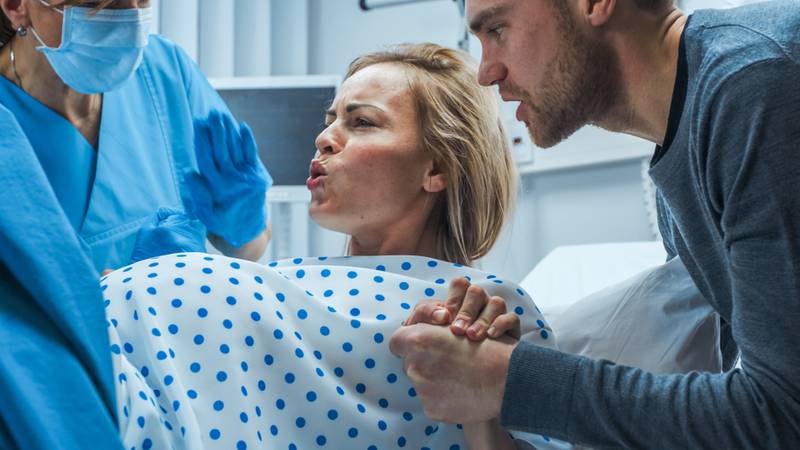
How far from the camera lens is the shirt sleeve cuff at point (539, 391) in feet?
3.28

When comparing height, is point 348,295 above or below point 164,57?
below

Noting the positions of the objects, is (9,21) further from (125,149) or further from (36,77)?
(125,149)

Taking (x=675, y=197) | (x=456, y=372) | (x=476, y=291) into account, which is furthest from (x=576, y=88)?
(x=456, y=372)

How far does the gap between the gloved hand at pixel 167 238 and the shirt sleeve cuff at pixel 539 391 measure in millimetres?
808

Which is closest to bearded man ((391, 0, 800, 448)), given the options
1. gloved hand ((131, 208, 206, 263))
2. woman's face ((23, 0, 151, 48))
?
gloved hand ((131, 208, 206, 263))

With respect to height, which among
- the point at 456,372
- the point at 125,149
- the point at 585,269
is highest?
the point at 125,149

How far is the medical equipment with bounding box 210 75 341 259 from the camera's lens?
123 inches

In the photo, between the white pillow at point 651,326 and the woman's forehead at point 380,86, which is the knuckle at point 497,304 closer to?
the white pillow at point 651,326

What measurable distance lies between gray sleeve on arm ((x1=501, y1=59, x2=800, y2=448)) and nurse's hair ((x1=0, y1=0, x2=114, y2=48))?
111 cm

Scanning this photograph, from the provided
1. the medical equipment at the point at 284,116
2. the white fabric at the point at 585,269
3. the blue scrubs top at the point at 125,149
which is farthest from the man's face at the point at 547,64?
the medical equipment at the point at 284,116

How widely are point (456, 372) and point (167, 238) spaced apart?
29.4 inches

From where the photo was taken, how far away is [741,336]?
3.13 ft

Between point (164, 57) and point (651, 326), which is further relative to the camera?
point (164, 57)

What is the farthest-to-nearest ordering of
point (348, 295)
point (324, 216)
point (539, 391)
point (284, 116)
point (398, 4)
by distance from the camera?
1. point (398, 4)
2. point (284, 116)
3. point (324, 216)
4. point (348, 295)
5. point (539, 391)
